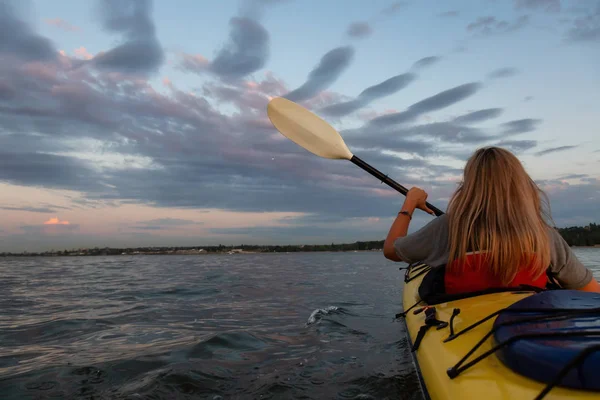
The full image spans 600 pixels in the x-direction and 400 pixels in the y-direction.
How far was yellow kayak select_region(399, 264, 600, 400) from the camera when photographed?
1626 millimetres

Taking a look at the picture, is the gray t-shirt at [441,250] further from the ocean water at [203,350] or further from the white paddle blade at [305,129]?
the white paddle blade at [305,129]

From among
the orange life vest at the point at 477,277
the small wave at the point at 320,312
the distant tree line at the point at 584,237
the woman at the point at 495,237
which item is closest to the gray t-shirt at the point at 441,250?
the woman at the point at 495,237

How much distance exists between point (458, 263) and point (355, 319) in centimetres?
404

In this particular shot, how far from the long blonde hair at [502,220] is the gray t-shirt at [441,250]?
73 mm

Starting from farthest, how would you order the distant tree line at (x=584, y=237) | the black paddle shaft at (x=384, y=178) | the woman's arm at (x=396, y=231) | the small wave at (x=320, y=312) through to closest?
the distant tree line at (x=584, y=237) < the small wave at (x=320, y=312) < the black paddle shaft at (x=384, y=178) < the woman's arm at (x=396, y=231)

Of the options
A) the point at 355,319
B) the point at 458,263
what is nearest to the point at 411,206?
the point at 458,263

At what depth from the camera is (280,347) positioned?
4.74m

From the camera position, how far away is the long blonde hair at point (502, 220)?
256 centimetres

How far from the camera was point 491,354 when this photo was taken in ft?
6.73

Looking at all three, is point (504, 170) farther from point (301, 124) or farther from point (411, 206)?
point (301, 124)

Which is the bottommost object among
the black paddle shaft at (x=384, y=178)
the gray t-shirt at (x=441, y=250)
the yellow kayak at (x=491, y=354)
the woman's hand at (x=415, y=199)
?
the yellow kayak at (x=491, y=354)

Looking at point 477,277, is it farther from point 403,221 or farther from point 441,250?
point 403,221

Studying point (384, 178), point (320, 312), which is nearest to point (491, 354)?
point (384, 178)

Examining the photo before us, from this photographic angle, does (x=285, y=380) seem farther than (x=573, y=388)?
Yes
